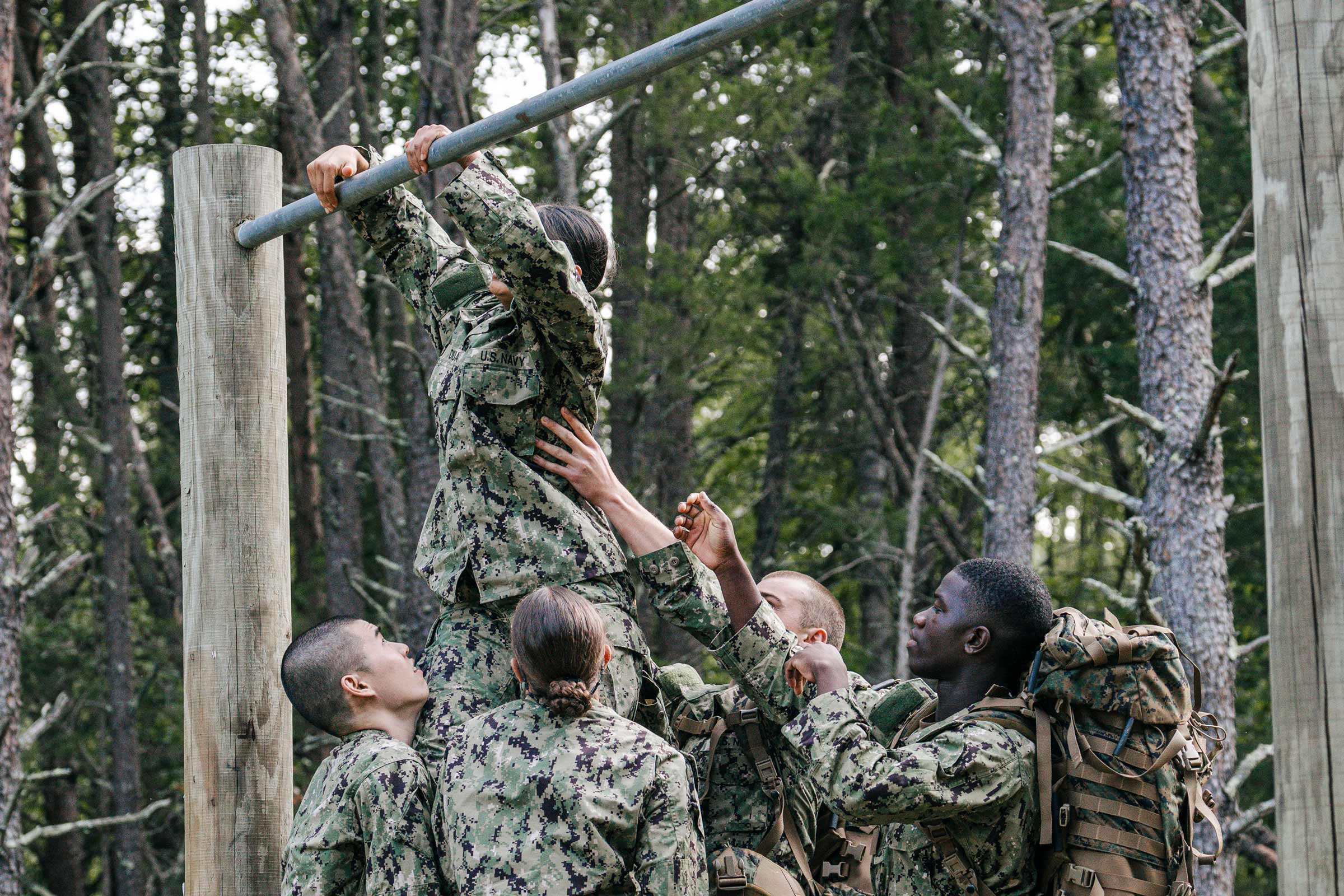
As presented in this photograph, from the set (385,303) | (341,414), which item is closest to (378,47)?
(385,303)

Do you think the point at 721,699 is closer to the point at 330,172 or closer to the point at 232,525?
the point at 232,525

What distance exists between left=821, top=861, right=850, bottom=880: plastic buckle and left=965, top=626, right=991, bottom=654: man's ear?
4.38 ft

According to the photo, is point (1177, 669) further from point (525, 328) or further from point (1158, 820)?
point (525, 328)

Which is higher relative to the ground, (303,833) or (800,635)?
(800,635)

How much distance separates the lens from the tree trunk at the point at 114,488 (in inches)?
557

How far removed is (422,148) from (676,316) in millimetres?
9586

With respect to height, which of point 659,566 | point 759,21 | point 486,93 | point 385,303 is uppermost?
point 486,93

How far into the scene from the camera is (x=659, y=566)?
3.58 metres

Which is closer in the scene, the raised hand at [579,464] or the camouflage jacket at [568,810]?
the camouflage jacket at [568,810]

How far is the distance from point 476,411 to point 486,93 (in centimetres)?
1451

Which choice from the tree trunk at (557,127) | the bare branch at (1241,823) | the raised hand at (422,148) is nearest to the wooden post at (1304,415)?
the raised hand at (422,148)

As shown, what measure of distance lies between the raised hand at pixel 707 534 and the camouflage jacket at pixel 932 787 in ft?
1.68

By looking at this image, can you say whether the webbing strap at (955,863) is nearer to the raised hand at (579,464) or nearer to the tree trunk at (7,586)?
the raised hand at (579,464)

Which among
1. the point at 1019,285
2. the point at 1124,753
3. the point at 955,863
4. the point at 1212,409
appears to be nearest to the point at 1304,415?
the point at 1124,753
